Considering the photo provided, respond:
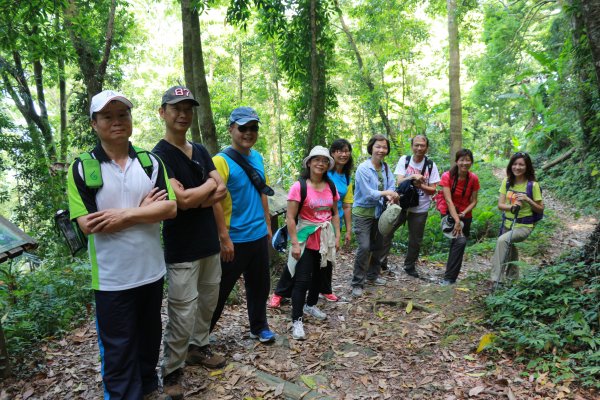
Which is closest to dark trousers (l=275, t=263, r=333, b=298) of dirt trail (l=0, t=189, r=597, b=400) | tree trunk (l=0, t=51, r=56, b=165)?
dirt trail (l=0, t=189, r=597, b=400)

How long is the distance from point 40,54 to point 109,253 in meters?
6.13

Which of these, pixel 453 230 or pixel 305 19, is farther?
pixel 305 19

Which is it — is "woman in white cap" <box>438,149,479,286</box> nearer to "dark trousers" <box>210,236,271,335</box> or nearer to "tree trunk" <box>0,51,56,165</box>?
"dark trousers" <box>210,236,271,335</box>

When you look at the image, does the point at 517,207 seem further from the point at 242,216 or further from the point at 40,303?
the point at 40,303

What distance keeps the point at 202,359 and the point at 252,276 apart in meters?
0.84

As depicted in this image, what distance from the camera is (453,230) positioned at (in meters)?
5.54

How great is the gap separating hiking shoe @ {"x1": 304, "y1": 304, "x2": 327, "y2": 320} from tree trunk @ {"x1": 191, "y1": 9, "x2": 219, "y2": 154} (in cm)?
248

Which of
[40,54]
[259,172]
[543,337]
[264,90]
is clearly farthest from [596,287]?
[264,90]

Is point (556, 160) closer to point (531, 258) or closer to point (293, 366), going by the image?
point (531, 258)

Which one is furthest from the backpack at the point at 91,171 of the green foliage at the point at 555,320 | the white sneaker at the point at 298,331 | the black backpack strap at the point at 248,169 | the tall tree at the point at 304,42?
the tall tree at the point at 304,42

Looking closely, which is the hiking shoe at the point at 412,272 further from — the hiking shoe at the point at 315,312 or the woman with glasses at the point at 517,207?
the hiking shoe at the point at 315,312

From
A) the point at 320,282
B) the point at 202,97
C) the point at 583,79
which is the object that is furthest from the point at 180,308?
the point at 583,79

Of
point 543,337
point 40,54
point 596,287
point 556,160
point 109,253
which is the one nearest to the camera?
point 109,253

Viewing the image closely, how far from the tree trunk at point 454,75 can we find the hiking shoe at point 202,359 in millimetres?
8835
